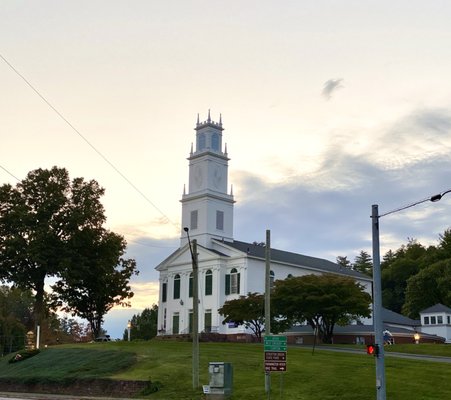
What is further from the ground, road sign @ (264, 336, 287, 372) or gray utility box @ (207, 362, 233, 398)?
road sign @ (264, 336, 287, 372)

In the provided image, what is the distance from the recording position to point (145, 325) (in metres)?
117

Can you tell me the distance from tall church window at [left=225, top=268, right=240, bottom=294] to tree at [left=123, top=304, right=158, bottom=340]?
3466 cm

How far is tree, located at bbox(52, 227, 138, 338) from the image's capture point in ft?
223

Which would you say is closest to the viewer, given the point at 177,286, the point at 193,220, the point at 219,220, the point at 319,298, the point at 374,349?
the point at 374,349

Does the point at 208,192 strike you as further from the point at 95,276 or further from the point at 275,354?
the point at 275,354

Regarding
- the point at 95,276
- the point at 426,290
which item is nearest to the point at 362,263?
the point at 426,290

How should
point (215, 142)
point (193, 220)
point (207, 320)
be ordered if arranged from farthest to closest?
point (215, 142) → point (193, 220) → point (207, 320)

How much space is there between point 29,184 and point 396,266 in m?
73.3

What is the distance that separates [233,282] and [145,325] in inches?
1786

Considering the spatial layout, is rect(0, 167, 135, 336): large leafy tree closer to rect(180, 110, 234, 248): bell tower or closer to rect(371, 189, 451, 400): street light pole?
rect(180, 110, 234, 248): bell tower

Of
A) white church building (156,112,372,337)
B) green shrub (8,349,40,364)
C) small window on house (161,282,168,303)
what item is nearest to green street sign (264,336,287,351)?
green shrub (8,349,40,364)

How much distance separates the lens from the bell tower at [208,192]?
81062 mm

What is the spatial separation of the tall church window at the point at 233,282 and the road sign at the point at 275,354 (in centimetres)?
4569

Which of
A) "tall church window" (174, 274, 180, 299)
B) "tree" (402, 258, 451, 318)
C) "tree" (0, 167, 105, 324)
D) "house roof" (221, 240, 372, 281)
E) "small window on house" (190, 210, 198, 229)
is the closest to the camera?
"tree" (0, 167, 105, 324)
